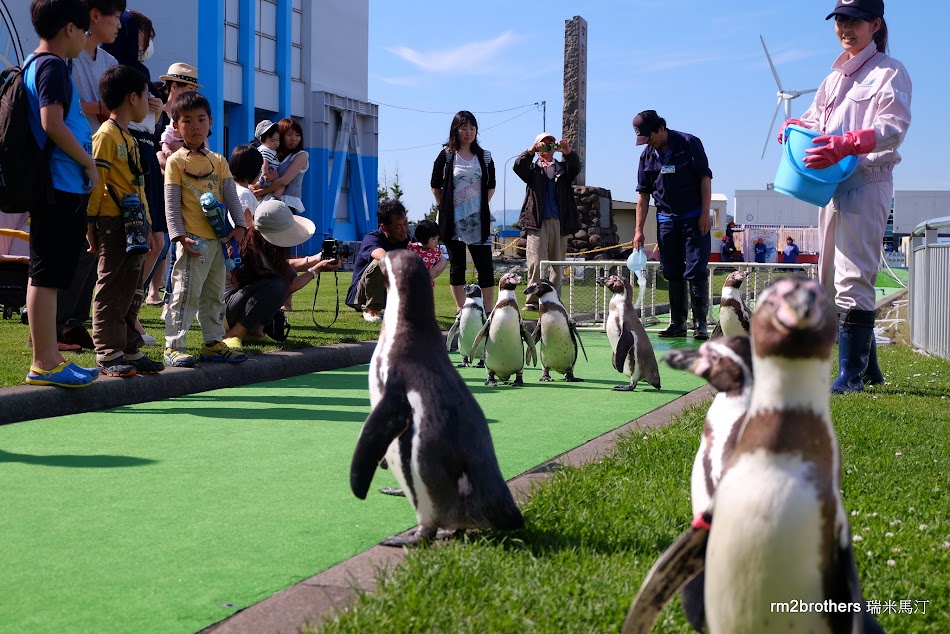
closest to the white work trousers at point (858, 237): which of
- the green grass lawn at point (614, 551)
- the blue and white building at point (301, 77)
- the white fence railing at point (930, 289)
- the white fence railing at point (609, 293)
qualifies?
the green grass lawn at point (614, 551)

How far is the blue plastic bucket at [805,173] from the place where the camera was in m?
5.76

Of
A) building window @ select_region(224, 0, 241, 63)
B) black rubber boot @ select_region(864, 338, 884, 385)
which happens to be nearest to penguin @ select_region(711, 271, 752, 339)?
black rubber boot @ select_region(864, 338, 884, 385)

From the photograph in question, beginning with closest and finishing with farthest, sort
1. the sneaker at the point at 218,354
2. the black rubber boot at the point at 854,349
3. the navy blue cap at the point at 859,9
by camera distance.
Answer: the navy blue cap at the point at 859,9, the black rubber boot at the point at 854,349, the sneaker at the point at 218,354

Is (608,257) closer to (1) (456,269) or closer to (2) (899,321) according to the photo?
(2) (899,321)

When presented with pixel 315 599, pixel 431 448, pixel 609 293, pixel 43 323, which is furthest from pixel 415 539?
pixel 609 293

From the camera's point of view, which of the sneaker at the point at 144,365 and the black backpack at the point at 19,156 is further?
the sneaker at the point at 144,365

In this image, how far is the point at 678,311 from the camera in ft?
36.0

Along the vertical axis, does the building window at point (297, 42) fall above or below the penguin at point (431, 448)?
above

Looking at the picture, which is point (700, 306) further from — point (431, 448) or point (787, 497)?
point (787, 497)

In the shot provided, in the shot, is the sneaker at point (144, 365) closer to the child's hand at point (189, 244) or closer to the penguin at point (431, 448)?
the child's hand at point (189, 244)

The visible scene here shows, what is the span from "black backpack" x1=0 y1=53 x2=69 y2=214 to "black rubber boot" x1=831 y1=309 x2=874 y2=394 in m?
4.72

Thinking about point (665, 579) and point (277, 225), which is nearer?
point (665, 579)

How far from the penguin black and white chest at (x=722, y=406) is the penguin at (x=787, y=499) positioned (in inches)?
13.3

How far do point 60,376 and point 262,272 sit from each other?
3074mm
